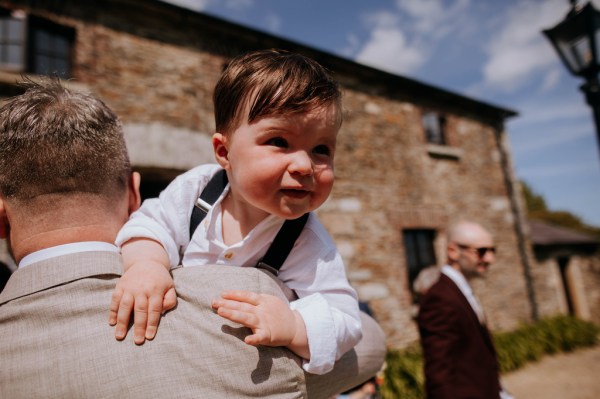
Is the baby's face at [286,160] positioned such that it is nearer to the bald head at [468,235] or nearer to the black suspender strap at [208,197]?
the black suspender strap at [208,197]

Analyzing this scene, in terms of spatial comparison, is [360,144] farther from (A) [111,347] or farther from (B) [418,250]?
(A) [111,347]

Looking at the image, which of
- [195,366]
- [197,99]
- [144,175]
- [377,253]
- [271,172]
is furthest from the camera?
[377,253]

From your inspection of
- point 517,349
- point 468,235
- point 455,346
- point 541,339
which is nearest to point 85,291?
point 455,346

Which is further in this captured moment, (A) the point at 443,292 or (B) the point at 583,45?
(B) the point at 583,45

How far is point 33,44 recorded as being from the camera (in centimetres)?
510

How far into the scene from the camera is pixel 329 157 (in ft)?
4.44

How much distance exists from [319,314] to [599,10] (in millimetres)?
5354

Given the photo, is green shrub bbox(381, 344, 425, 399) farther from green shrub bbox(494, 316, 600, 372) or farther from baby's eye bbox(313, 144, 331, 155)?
baby's eye bbox(313, 144, 331, 155)

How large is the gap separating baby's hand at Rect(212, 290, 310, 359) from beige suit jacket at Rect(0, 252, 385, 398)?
1.3 inches

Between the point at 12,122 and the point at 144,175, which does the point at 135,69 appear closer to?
the point at 144,175

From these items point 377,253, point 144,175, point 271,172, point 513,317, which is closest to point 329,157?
point 271,172

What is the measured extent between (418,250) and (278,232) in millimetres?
7884

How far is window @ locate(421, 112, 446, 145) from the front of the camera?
9.58 metres

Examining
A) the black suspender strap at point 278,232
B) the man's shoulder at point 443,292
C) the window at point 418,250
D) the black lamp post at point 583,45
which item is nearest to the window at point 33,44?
the black suspender strap at point 278,232
